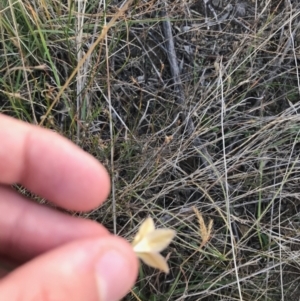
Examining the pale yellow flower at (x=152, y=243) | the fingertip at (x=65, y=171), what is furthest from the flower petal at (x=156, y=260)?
the fingertip at (x=65, y=171)

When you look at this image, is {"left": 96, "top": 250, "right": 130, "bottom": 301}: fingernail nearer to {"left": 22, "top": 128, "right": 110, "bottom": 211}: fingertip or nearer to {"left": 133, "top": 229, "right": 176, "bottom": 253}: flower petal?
{"left": 133, "top": 229, "right": 176, "bottom": 253}: flower petal

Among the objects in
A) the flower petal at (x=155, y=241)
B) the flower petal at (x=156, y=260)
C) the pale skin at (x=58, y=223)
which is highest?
the pale skin at (x=58, y=223)

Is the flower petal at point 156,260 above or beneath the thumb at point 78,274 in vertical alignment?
beneath

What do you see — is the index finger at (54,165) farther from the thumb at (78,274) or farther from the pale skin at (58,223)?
the thumb at (78,274)

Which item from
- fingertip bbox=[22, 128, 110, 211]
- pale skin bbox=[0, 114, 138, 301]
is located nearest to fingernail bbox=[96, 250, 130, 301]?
pale skin bbox=[0, 114, 138, 301]

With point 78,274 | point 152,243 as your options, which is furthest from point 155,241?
point 78,274

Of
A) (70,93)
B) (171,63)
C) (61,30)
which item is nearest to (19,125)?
(70,93)

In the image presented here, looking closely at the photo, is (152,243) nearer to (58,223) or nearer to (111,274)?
(111,274)
